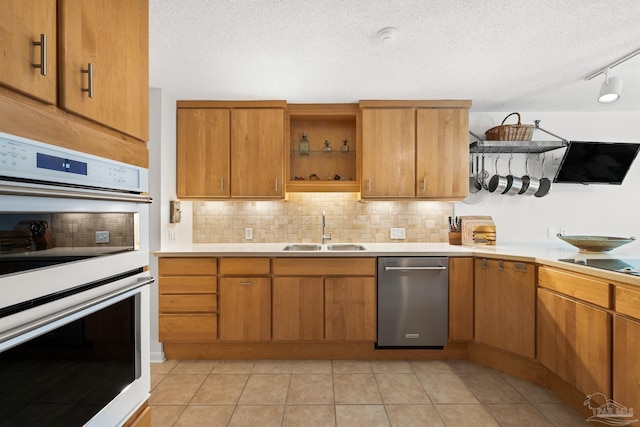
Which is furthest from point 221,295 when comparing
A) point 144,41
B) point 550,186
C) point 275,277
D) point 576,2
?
point 550,186

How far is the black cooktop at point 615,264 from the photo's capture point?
1.61 metres

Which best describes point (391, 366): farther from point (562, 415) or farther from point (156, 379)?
point (156, 379)

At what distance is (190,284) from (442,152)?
8.39ft

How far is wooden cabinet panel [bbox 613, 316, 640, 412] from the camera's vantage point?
4.80ft

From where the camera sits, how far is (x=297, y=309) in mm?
2518

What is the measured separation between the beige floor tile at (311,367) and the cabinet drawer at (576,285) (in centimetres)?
171

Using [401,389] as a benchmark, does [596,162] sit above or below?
Answer: above

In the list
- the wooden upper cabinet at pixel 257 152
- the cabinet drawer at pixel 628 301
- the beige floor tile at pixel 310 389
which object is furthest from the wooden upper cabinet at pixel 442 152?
the beige floor tile at pixel 310 389

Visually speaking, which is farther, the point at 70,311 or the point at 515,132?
the point at 515,132

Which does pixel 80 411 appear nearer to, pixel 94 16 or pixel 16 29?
pixel 16 29

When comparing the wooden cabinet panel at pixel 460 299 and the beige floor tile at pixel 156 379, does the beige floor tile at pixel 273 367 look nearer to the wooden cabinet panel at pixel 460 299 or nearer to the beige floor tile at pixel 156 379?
the beige floor tile at pixel 156 379

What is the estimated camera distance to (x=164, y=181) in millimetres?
2639

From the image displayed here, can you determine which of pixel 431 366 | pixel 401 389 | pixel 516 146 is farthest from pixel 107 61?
pixel 516 146

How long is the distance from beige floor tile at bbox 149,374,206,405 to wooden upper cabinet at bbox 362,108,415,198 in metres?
2.07
